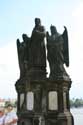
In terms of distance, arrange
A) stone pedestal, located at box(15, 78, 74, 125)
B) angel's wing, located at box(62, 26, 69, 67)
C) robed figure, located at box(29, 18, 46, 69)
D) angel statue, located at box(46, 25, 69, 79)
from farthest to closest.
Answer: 1. angel's wing, located at box(62, 26, 69, 67)
2. robed figure, located at box(29, 18, 46, 69)
3. angel statue, located at box(46, 25, 69, 79)
4. stone pedestal, located at box(15, 78, 74, 125)

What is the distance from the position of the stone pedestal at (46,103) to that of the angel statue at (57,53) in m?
0.40

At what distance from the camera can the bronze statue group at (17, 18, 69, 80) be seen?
42.4 ft

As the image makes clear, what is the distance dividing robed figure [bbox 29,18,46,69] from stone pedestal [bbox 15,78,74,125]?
743 mm

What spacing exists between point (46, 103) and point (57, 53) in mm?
1893

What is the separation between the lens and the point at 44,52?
13.2 metres

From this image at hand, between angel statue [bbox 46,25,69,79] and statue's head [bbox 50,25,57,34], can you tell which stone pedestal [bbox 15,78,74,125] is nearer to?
angel statue [bbox 46,25,69,79]

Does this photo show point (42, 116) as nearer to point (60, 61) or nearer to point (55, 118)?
point (55, 118)

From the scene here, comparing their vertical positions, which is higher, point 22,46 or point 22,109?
point 22,46

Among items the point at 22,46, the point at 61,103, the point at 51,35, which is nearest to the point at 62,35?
the point at 51,35

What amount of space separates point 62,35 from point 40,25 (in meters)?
0.94

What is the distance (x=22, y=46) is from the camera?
13.7 metres

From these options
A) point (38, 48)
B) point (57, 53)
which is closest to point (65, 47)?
point (57, 53)

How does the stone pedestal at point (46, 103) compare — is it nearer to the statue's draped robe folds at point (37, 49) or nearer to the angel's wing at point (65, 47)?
the statue's draped robe folds at point (37, 49)

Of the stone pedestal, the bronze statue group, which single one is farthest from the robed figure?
the stone pedestal
